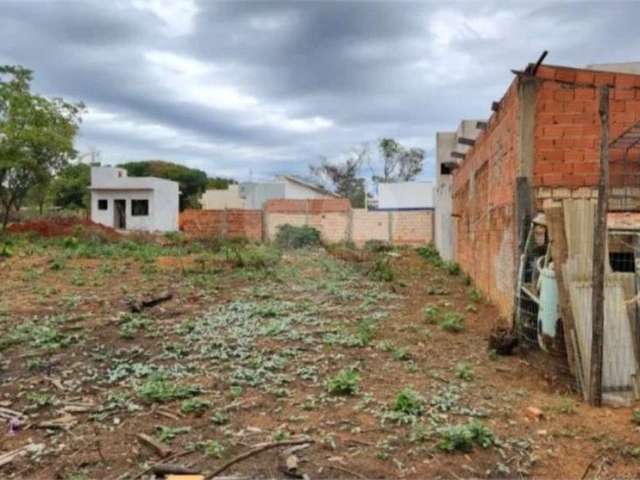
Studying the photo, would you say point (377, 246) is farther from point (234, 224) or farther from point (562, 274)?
point (562, 274)

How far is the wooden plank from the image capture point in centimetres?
437

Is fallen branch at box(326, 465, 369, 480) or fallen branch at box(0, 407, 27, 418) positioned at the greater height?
fallen branch at box(326, 465, 369, 480)

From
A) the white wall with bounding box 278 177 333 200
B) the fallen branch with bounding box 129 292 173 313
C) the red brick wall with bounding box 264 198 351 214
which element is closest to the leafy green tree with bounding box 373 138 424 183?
the white wall with bounding box 278 177 333 200

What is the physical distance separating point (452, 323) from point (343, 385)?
2.65 m

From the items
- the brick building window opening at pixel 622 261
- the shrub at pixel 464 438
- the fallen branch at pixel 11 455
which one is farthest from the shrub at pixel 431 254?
the fallen branch at pixel 11 455

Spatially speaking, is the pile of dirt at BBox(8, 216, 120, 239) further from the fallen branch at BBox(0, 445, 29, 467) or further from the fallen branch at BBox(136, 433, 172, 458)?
the fallen branch at BBox(136, 433, 172, 458)

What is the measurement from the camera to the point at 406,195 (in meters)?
32.1

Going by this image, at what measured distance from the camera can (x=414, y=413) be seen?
12.6 ft

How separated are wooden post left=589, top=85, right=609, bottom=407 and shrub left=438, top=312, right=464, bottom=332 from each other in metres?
2.50

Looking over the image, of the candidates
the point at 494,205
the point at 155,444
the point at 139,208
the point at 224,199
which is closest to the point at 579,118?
the point at 494,205

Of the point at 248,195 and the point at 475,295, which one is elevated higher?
the point at 248,195

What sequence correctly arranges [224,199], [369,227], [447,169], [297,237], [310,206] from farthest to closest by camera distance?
[224,199], [310,206], [369,227], [297,237], [447,169]

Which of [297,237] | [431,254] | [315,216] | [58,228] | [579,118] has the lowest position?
[431,254]

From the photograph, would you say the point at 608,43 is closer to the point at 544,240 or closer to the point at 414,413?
the point at 544,240
